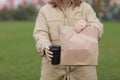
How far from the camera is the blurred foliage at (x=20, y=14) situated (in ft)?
160

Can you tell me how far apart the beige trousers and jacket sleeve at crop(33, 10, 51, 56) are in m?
0.19

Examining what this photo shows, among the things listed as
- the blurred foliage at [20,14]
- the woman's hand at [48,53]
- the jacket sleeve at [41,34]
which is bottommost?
the blurred foliage at [20,14]

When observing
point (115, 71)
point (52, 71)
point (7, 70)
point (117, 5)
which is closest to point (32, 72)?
point (7, 70)

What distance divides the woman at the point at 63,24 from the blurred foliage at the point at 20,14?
4408 cm

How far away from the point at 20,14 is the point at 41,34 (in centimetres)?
4450

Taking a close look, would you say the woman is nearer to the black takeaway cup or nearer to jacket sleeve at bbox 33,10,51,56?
jacket sleeve at bbox 33,10,51,56

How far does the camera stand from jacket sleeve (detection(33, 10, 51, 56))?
4531 millimetres

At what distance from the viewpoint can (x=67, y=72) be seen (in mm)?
4652

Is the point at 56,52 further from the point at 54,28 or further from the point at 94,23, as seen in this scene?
the point at 94,23

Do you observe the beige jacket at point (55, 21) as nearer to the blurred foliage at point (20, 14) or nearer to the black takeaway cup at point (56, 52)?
the black takeaway cup at point (56, 52)

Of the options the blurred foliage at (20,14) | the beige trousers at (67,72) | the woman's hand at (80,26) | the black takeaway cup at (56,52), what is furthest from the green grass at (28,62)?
the blurred foliage at (20,14)

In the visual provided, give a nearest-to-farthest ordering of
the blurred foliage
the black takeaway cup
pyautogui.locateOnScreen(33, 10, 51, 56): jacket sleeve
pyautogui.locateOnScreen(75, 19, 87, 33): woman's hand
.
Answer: the black takeaway cup
pyautogui.locateOnScreen(75, 19, 87, 33): woman's hand
pyautogui.locateOnScreen(33, 10, 51, 56): jacket sleeve
the blurred foliage

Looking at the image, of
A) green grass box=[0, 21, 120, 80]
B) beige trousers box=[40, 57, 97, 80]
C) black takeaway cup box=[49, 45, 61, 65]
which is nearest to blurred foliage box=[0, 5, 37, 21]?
green grass box=[0, 21, 120, 80]

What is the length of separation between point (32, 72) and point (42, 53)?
765 centimetres
